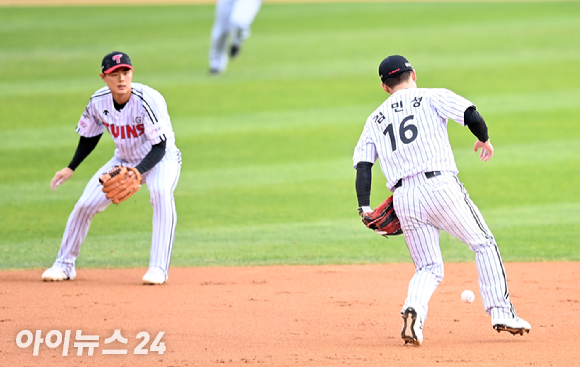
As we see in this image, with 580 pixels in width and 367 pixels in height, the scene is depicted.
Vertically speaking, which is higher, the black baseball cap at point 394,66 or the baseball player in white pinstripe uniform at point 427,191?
the black baseball cap at point 394,66

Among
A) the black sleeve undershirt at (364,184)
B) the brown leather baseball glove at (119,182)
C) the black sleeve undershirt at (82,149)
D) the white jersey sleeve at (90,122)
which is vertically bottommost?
the black sleeve undershirt at (364,184)

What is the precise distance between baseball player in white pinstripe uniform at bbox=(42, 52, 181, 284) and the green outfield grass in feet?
2.59

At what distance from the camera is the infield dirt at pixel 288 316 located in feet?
13.7

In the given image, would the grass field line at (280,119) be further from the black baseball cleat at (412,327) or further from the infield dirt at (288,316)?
the black baseball cleat at (412,327)

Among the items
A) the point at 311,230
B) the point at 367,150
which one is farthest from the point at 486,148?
the point at 311,230

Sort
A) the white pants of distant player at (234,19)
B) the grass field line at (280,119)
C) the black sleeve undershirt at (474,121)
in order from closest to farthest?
the black sleeve undershirt at (474,121)
the grass field line at (280,119)
the white pants of distant player at (234,19)

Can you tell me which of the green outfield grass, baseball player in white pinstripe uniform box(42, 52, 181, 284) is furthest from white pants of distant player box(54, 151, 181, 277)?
the green outfield grass

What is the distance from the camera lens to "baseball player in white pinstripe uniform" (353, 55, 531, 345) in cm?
430

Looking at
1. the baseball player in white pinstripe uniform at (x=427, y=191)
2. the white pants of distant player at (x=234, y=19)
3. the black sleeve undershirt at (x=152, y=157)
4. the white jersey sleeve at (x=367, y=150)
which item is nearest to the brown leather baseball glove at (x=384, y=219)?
the baseball player in white pinstripe uniform at (x=427, y=191)

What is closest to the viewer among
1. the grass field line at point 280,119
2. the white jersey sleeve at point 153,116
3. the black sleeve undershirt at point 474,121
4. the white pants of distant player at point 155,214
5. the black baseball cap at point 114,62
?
the black sleeve undershirt at point 474,121

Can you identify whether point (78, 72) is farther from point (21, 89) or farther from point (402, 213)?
point (402, 213)

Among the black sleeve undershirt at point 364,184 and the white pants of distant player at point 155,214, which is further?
the white pants of distant player at point 155,214

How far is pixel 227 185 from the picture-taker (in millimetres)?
9641

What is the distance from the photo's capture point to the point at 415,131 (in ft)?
14.3
